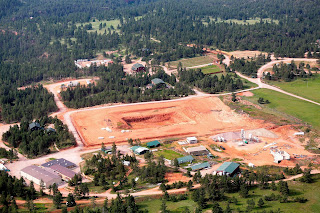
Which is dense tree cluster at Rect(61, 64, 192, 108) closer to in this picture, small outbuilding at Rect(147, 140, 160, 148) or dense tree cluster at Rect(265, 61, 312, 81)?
small outbuilding at Rect(147, 140, 160, 148)

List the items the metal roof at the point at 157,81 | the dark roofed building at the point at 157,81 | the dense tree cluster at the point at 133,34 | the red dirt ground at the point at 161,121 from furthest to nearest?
the dense tree cluster at the point at 133,34 < the metal roof at the point at 157,81 < the dark roofed building at the point at 157,81 < the red dirt ground at the point at 161,121

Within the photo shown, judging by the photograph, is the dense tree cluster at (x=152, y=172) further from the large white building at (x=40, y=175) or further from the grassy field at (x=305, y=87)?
the grassy field at (x=305, y=87)

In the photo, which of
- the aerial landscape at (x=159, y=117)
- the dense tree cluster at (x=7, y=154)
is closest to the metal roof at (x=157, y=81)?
the aerial landscape at (x=159, y=117)

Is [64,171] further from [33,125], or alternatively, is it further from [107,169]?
[33,125]

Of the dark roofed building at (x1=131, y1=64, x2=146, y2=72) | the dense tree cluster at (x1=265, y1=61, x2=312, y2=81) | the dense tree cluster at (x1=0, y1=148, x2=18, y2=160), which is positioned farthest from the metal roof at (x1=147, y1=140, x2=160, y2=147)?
the dark roofed building at (x1=131, y1=64, x2=146, y2=72)

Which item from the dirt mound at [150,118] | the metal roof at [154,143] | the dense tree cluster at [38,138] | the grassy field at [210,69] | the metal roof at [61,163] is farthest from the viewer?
the grassy field at [210,69]

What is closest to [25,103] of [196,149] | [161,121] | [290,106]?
[161,121]
